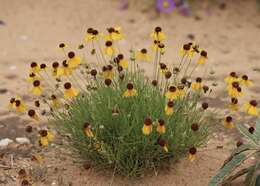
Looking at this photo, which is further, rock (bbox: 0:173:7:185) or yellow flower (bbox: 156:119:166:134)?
rock (bbox: 0:173:7:185)

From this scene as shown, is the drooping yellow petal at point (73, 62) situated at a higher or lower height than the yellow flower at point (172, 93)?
higher

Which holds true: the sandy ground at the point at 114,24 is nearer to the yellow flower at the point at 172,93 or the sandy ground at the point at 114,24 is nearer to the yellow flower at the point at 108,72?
the yellow flower at the point at 108,72

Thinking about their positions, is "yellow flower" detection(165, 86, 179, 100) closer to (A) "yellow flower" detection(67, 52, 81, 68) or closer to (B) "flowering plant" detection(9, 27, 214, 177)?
(B) "flowering plant" detection(9, 27, 214, 177)

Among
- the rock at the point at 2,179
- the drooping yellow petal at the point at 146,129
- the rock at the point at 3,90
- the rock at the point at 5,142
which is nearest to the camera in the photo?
the drooping yellow petal at the point at 146,129

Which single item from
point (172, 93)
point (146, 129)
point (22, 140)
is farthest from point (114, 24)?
point (146, 129)

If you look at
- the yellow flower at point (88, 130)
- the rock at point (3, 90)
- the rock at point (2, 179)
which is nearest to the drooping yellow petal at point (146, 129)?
the yellow flower at point (88, 130)

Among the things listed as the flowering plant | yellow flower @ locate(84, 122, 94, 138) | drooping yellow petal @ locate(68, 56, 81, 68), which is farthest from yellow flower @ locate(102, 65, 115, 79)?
yellow flower @ locate(84, 122, 94, 138)

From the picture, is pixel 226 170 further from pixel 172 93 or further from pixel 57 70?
pixel 57 70

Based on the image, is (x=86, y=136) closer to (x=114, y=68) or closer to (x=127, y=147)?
(x=127, y=147)
